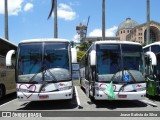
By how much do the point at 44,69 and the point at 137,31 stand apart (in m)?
135

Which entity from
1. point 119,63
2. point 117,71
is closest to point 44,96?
point 117,71

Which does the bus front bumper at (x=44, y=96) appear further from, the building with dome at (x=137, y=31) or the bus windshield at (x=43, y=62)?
the building with dome at (x=137, y=31)

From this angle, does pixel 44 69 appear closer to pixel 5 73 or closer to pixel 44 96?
pixel 44 96

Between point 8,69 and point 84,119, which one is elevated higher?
point 8,69

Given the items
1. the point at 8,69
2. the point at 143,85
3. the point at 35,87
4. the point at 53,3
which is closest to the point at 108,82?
the point at 143,85

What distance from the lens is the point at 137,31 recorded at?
146 meters

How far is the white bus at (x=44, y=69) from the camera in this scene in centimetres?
1435

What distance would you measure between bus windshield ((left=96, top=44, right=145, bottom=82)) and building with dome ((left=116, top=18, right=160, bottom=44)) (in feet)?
403

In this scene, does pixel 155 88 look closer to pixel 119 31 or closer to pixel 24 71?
pixel 24 71

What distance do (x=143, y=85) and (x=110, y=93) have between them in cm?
157

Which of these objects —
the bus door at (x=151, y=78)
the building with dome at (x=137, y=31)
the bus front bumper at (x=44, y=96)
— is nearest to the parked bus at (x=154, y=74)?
the bus door at (x=151, y=78)

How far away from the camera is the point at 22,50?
15.1 m

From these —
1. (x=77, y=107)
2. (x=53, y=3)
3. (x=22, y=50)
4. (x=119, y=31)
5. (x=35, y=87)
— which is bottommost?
(x=77, y=107)

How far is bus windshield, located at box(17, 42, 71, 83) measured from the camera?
47.8 ft
